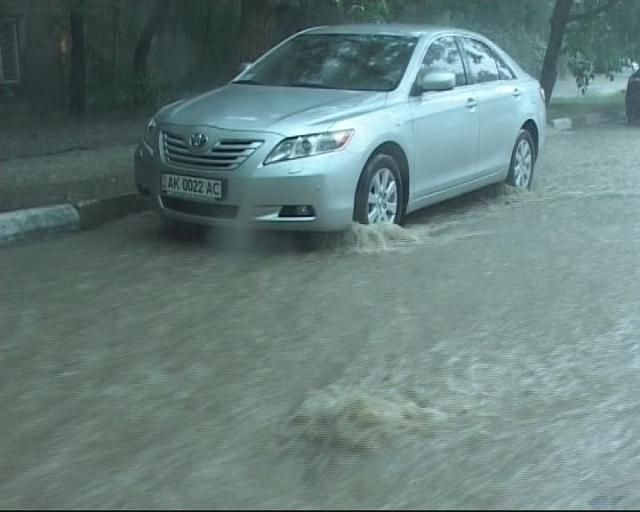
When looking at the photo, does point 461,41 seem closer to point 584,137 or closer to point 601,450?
point 601,450

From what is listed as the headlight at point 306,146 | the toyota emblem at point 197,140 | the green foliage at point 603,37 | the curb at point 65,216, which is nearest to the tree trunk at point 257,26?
the curb at point 65,216

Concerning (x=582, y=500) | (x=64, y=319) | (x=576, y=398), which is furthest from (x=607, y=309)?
(x=64, y=319)

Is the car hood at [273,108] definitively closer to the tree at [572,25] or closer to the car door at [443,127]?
the car door at [443,127]

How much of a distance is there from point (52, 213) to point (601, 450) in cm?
502

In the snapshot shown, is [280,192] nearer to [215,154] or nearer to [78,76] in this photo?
[215,154]

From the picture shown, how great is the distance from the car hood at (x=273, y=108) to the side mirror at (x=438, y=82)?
37 cm

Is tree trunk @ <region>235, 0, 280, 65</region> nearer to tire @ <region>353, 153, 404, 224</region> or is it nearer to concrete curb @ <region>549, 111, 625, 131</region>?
tire @ <region>353, 153, 404, 224</region>

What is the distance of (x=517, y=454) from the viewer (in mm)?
4102

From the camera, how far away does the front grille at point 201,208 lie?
7.04m

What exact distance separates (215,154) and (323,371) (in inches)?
99.7

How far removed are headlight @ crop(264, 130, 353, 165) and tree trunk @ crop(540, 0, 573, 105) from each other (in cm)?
1168

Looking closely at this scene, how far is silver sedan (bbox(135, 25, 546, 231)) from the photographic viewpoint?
6.96 metres

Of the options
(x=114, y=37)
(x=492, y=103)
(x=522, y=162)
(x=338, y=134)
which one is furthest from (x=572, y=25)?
(x=338, y=134)

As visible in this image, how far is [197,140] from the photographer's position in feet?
23.4
